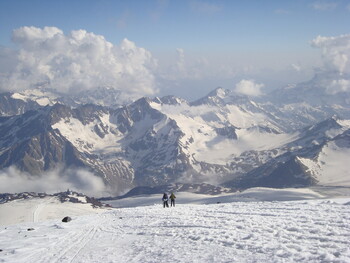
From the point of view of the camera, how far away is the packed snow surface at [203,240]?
22.4 meters

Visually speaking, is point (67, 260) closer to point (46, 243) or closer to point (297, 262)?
point (46, 243)

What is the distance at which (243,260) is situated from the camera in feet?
69.6

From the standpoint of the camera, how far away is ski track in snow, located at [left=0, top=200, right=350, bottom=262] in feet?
73.6

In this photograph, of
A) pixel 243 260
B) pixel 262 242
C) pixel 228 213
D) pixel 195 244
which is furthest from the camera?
pixel 228 213

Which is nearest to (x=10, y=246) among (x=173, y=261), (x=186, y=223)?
(x=186, y=223)

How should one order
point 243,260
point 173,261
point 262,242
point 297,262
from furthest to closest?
point 262,242, point 173,261, point 243,260, point 297,262

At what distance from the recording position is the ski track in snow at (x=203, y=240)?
22.4 m

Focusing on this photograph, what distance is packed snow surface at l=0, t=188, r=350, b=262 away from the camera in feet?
73.6

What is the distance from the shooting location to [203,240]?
90.0ft

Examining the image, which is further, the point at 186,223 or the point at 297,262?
the point at 186,223

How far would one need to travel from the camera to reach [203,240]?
27422mm

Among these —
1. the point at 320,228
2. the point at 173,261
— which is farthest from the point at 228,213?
the point at 173,261

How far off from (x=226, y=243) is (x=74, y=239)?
55.0ft

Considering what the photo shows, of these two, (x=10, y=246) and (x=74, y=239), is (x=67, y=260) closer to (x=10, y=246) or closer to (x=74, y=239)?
(x=74, y=239)
